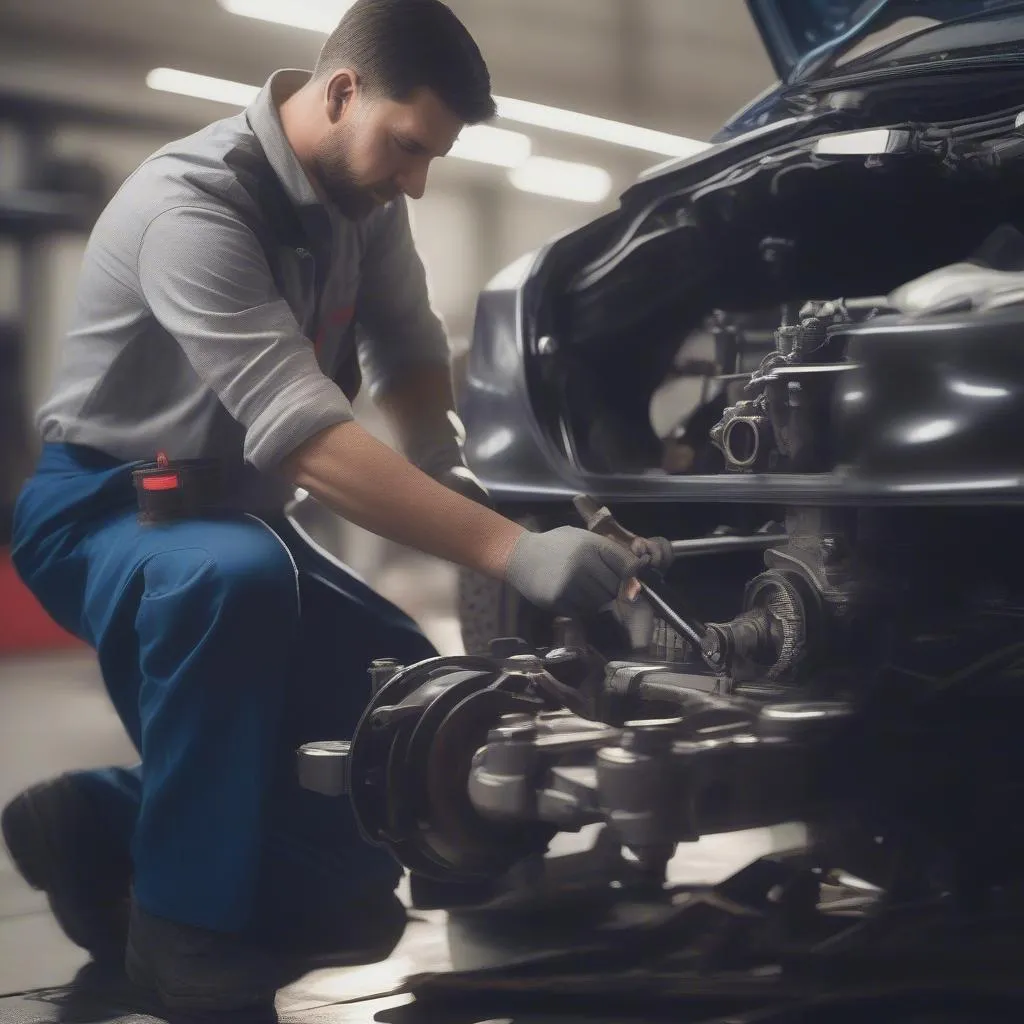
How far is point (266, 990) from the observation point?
58.8 inches

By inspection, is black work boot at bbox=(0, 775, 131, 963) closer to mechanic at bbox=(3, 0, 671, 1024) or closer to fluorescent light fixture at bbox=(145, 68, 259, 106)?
mechanic at bbox=(3, 0, 671, 1024)

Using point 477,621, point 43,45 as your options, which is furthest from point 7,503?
point 477,621

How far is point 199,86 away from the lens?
5.17 metres

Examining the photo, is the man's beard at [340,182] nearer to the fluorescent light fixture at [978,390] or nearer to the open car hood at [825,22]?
the open car hood at [825,22]

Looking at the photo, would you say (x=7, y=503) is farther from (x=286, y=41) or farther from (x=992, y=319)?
(x=992, y=319)

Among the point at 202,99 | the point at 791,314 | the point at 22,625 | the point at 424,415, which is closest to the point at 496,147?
the point at 202,99

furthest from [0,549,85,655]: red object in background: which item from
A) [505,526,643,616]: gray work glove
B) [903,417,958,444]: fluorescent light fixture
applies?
[903,417,958,444]: fluorescent light fixture

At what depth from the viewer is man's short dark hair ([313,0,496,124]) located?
5.27ft

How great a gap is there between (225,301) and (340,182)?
0.28m

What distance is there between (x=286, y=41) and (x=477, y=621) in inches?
145

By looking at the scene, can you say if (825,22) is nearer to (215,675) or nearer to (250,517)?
(250,517)

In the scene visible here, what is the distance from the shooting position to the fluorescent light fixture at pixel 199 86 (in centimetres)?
505

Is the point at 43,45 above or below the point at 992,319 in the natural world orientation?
above

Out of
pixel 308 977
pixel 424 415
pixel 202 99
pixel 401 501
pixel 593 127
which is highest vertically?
pixel 593 127
